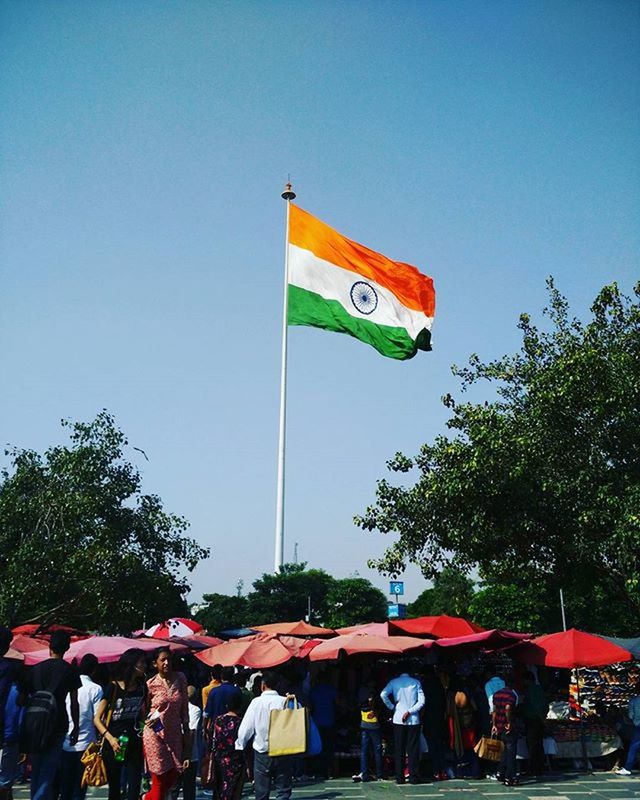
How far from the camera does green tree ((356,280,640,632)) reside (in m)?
17.0

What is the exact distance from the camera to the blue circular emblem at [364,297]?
21.7 meters

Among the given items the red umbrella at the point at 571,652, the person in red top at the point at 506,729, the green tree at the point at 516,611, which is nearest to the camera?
the person in red top at the point at 506,729

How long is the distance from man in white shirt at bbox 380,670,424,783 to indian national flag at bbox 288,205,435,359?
11612 mm

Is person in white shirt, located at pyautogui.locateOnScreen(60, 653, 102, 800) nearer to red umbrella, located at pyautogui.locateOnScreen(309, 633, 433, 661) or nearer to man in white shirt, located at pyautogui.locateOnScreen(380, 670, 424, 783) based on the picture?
red umbrella, located at pyautogui.locateOnScreen(309, 633, 433, 661)

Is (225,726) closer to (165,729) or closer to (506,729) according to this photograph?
(165,729)

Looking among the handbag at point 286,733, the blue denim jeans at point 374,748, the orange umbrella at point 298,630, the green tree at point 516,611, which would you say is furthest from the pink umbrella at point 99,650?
the green tree at point 516,611

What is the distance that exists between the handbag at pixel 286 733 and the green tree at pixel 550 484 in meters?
9.92

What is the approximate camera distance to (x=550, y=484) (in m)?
17.1

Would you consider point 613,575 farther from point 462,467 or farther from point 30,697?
point 30,697

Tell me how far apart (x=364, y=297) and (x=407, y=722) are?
13.1m

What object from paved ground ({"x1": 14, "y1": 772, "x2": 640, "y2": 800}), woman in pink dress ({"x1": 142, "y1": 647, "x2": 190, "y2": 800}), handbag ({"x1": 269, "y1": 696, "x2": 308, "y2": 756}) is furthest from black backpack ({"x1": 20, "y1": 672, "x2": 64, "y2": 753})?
paved ground ({"x1": 14, "y1": 772, "x2": 640, "y2": 800})

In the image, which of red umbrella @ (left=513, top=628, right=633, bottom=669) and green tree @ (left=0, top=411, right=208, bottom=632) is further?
green tree @ (left=0, top=411, right=208, bottom=632)

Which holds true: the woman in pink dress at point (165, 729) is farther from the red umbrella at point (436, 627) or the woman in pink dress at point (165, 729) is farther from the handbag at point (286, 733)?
the red umbrella at point (436, 627)

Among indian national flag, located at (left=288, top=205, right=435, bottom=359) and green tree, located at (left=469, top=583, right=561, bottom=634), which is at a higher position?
indian national flag, located at (left=288, top=205, right=435, bottom=359)
